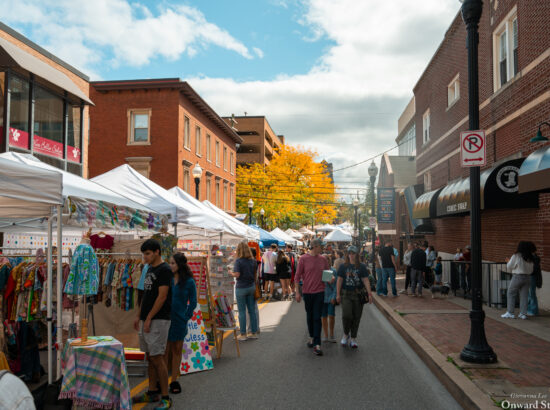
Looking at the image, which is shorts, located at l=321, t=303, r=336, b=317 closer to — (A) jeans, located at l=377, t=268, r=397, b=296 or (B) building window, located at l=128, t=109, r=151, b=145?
(A) jeans, located at l=377, t=268, r=397, b=296

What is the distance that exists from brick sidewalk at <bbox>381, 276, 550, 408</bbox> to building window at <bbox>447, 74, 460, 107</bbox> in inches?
389

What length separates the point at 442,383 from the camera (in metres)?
6.75

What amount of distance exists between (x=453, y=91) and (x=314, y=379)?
18.3 metres

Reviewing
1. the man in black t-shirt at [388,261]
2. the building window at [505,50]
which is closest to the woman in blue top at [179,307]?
the man in black t-shirt at [388,261]

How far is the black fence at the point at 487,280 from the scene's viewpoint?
13836mm

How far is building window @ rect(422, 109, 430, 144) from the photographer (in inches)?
1051

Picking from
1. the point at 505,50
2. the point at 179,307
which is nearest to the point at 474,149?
the point at 179,307

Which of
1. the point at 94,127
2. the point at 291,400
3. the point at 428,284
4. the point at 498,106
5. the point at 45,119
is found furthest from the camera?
the point at 94,127

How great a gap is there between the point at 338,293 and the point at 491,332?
10.7 ft

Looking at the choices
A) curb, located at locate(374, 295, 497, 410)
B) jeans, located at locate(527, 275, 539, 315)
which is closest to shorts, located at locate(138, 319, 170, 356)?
curb, located at locate(374, 295, 497, 410)

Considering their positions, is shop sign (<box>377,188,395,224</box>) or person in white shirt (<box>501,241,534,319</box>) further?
shop sign (<box>377,188,395,224</box>)

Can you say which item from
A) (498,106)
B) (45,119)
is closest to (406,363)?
(498,106)

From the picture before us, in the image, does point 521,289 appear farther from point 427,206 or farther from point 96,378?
point 427,206

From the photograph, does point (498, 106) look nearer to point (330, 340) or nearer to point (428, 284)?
point (428, 284)
